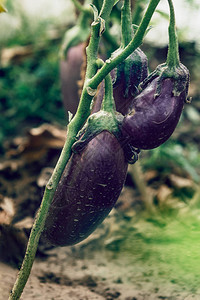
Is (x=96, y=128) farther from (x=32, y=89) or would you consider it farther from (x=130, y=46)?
(x=32, y=89)

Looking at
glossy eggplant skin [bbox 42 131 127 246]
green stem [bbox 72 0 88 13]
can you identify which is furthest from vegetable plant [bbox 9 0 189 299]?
green stem [bbox 72 0 88 13]

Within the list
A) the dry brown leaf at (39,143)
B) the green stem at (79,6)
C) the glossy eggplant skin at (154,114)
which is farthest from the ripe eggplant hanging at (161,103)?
the dry brown leaf at (39,143)

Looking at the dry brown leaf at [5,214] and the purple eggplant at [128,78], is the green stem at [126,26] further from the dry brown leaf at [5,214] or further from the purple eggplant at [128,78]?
the dry brown leaf at [5,214]

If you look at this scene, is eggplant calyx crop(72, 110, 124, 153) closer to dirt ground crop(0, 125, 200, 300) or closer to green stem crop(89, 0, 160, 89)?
green stem crop(89, 0, 160, 89)

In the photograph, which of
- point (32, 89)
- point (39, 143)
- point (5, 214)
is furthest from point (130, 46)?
point (32, 89)

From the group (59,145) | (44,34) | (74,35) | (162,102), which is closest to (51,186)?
(162,102)

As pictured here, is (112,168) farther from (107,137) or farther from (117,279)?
(117,279)
